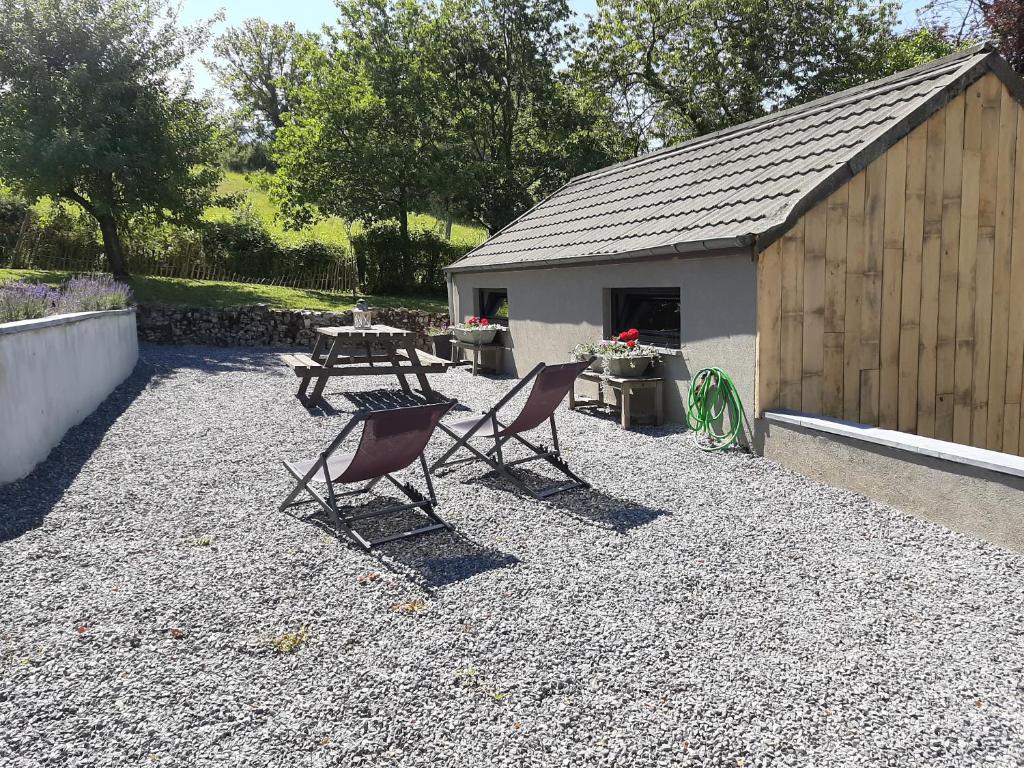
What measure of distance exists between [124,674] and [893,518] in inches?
197

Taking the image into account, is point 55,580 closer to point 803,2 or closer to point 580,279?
point 580,279

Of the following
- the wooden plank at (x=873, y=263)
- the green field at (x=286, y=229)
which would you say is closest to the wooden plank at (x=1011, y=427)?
the wooden plank at (x=873, y=263)

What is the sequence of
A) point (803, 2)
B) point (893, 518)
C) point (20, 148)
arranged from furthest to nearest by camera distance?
point (803, 2) → point (20, 148) → point (893, 518)

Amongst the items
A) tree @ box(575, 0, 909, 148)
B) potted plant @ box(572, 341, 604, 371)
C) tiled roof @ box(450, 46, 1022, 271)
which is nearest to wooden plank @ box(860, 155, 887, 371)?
tiled roof @ box(450, 46, 1022, 271)

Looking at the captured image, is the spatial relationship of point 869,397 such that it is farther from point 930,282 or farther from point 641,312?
point 641,312

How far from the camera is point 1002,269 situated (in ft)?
24.3

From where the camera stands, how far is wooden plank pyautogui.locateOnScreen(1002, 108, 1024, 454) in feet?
24.3

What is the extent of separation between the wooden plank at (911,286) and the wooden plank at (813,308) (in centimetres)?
98

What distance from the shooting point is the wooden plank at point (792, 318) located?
6.42 m

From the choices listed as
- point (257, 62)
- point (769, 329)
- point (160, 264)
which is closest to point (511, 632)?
point (769, 329)

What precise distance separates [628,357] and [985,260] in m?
3.93

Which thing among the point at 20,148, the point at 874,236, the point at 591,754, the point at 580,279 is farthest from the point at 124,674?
the point at 20,148

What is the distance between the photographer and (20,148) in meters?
15.3

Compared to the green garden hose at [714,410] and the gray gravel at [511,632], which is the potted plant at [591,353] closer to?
the green garden hose at [714,410]
